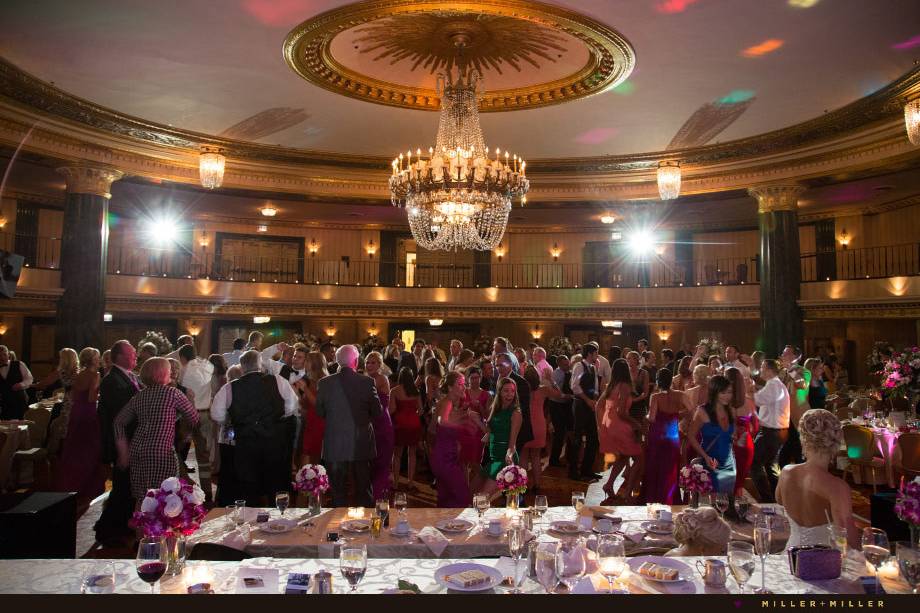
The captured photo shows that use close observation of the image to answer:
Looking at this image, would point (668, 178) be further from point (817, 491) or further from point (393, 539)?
point (393, 539)

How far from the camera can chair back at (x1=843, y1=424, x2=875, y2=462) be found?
7348 mm

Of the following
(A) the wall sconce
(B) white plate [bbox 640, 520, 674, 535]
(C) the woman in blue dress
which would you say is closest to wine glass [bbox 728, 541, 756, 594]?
(B) white plate [bbox 640, 520, 674, 535]

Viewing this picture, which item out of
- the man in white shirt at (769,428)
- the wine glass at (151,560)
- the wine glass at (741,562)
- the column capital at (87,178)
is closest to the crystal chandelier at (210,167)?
the column capital at (87,178)

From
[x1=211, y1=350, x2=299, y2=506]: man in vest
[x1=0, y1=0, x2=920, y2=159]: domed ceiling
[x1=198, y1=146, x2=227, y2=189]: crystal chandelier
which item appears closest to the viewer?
[x1=211, y1=350, x2=299, y2=506]: man in vest

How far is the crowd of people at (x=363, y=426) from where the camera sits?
217 inches

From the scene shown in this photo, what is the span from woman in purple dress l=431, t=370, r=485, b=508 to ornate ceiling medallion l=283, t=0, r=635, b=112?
3692mm

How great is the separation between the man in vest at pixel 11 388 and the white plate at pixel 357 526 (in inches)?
260

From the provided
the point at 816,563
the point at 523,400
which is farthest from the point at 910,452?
the point at 816,563

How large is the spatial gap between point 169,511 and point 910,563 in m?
3.03

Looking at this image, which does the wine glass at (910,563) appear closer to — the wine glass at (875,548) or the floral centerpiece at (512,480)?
the wine glass at (875,548)

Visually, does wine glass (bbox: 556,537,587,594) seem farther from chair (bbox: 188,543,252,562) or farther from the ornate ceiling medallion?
the ornate ceiling medallion

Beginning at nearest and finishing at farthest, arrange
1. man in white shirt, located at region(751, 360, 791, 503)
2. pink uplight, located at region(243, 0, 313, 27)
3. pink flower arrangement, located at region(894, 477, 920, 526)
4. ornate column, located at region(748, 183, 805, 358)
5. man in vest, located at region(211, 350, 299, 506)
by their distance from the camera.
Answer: pink flower arrangement, located at region(894, 477, 920, 526) < man in vest, located at region(211, 350, 299, 506) < pink uplight, located at region(243, 0, 313, 27) < man in white shirt, located at region(751, 360, 791, 503) < ornate column, located at region(748, 183, 805, 358)

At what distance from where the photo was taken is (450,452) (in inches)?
231

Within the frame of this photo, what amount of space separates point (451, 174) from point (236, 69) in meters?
3.25
